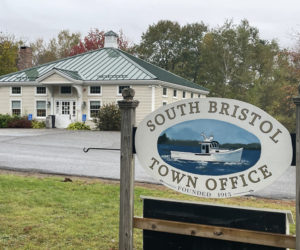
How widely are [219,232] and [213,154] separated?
687 mm

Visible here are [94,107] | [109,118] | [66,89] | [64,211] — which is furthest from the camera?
[66,89]

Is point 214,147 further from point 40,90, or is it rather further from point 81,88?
point 40,90

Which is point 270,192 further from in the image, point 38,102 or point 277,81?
point 277,81

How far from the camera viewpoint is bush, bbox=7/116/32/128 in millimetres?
27625

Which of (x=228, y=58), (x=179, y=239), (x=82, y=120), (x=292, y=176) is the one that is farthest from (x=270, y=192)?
(x=228, y=58)

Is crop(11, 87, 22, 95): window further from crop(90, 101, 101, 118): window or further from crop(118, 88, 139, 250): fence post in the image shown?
crop(118, 88, 139, 250): fence post

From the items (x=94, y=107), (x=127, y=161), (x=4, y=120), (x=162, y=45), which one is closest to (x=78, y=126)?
(x=94, y=107)

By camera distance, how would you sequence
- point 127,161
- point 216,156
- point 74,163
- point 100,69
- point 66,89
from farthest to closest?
1. point 100,69
2. point 66,89
3. point 74,163
4. point 127,161
5. point 216,156

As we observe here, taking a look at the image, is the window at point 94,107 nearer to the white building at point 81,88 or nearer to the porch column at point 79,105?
the white building at point 81,88

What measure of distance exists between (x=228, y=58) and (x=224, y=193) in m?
44.4

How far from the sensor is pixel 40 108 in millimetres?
29328

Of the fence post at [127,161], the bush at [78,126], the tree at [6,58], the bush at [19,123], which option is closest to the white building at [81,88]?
the bush at [78,126]

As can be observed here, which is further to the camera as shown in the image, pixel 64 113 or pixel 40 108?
pixel 40 108

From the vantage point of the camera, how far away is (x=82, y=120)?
28.0 metres
